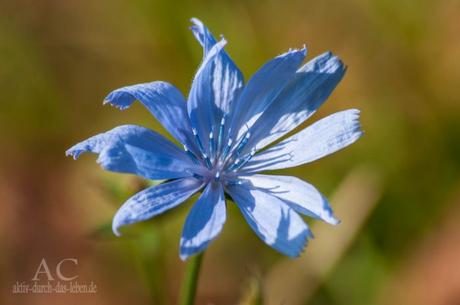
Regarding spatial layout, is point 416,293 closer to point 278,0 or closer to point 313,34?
point 313,34

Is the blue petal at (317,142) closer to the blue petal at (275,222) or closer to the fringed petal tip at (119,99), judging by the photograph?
the blue petal at (275,222)

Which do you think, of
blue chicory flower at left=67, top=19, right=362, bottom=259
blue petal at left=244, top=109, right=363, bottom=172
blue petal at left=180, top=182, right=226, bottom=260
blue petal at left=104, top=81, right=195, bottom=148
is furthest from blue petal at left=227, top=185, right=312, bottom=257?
blue petal at left=104, top=81, right=195, bottom=148

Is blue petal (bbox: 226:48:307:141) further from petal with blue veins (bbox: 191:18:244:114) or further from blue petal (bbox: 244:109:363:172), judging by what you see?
blue petal (bbox: 244:109:363:172)

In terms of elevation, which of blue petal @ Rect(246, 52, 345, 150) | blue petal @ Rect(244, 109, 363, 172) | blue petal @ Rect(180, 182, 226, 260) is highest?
blue petal @ Rect(246, 52, 345, 150)

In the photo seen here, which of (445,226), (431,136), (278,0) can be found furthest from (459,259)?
(278,0)

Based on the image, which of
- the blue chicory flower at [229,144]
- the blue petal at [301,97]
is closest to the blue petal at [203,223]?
the blue chicory flower at [229,144]

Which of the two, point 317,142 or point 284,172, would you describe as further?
point 284,172

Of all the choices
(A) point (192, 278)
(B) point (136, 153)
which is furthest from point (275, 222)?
(B) point (136, 153)

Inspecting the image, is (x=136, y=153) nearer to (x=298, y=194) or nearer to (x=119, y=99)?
(x=119, y=99)
